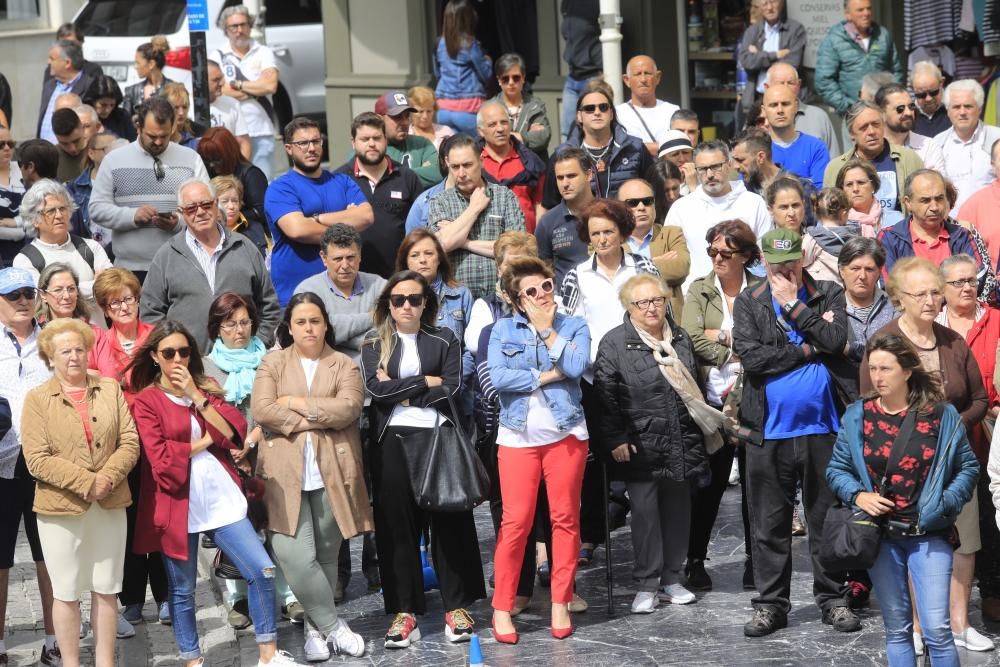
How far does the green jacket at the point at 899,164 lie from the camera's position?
1122 cm

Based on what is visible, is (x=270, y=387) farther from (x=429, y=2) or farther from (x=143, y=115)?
(x=429, y=2)

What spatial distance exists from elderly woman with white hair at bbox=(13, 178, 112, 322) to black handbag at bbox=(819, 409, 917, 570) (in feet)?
15.6

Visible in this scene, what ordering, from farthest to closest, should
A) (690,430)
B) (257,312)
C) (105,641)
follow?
(257,312) < (690,430) < (105,641)

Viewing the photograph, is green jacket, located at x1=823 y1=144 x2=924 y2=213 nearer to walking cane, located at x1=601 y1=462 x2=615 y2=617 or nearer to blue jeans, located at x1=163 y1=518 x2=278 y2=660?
walking cane, located at x1=601 y1=462 x2=615 y2=617

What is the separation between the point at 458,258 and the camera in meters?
10.3

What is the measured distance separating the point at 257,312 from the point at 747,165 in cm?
369

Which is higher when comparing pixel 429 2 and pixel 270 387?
pixel 429 2

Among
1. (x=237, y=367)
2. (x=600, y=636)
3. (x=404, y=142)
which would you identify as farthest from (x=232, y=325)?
(x=404, y=142)

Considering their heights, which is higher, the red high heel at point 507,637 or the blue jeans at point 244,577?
the blue jeans at point 244,577

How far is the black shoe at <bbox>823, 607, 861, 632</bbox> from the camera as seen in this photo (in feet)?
28.0

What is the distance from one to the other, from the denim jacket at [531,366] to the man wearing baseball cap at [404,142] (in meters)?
3.54

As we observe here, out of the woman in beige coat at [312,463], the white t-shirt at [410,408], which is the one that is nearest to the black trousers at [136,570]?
the woman in beige coat at [312,463]

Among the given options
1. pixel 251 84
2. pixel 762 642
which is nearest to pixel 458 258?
pixel 762 642

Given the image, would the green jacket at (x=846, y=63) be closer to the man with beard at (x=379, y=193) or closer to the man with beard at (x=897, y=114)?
the man with beard at (x=897, y=114)
